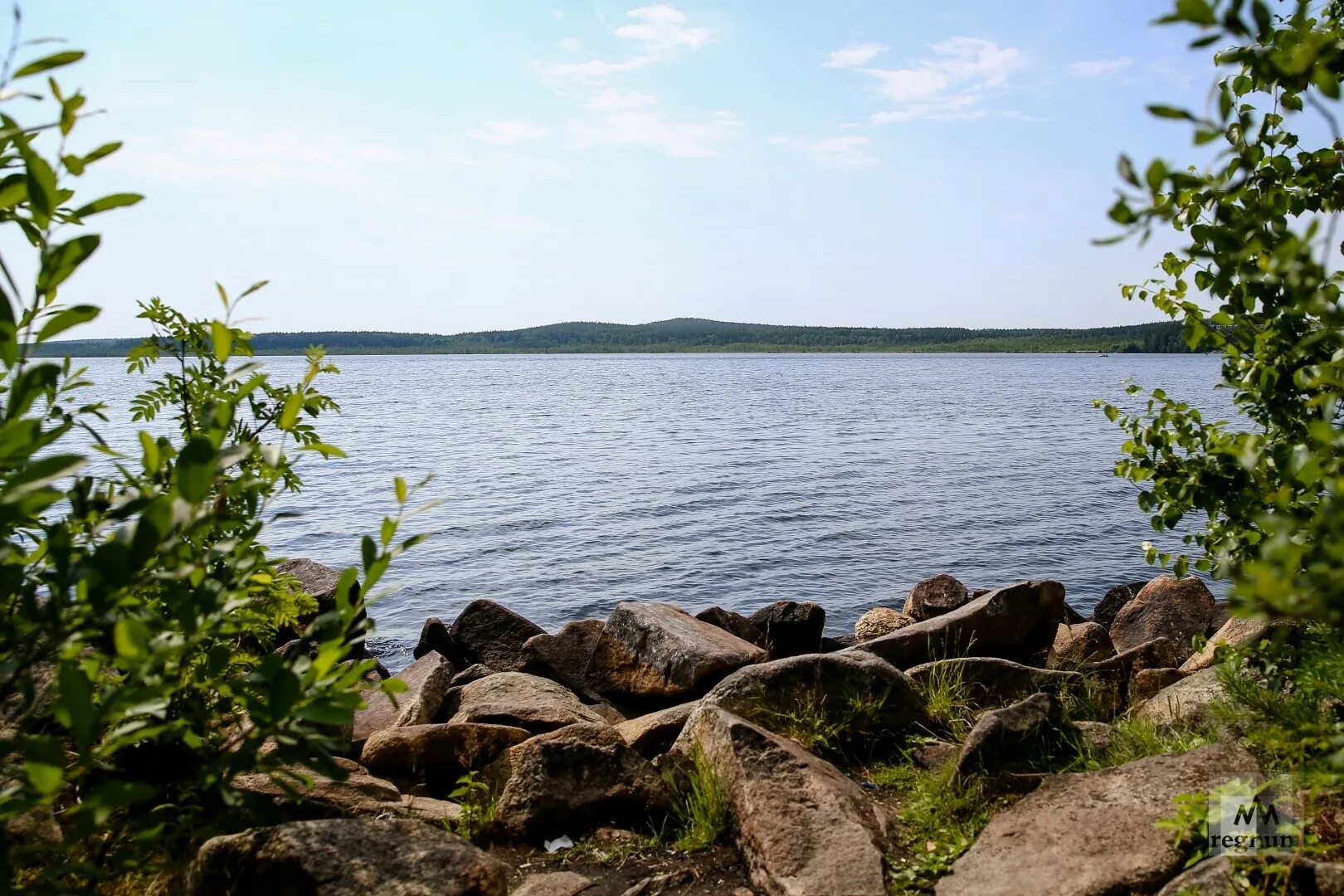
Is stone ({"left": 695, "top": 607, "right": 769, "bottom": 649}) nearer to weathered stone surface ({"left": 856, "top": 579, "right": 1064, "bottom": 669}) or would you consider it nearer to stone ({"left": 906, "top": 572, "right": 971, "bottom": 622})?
weathered stone surface ({"left": 856, "top": 579, "right": 1064, "bottom": 669})

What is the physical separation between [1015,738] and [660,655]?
4.46 m

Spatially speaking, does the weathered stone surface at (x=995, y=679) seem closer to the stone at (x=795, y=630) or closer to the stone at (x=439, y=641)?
the stone at (x=795, y=630)

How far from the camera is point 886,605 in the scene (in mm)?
16938

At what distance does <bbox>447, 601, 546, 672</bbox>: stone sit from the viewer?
1257cm

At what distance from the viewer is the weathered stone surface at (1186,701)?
6.66 meters

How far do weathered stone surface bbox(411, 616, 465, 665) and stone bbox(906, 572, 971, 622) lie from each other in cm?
695

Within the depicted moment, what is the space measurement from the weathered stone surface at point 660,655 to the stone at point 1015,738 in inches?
148

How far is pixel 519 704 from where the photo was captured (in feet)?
27.2

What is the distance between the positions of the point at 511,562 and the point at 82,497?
17929 mm

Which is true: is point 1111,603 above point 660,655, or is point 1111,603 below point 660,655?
below

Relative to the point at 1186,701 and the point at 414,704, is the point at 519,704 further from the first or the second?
the point at 1186,701

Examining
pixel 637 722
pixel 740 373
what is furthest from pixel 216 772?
pixel 740 373

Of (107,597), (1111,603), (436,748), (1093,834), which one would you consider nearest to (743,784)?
(1093,834)

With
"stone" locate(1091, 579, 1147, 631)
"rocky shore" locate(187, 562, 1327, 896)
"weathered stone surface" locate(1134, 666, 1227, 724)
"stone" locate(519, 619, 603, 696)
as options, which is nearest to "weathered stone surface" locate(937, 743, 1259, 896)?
"rocky shore" locate(187, 562, 1327, 896)
